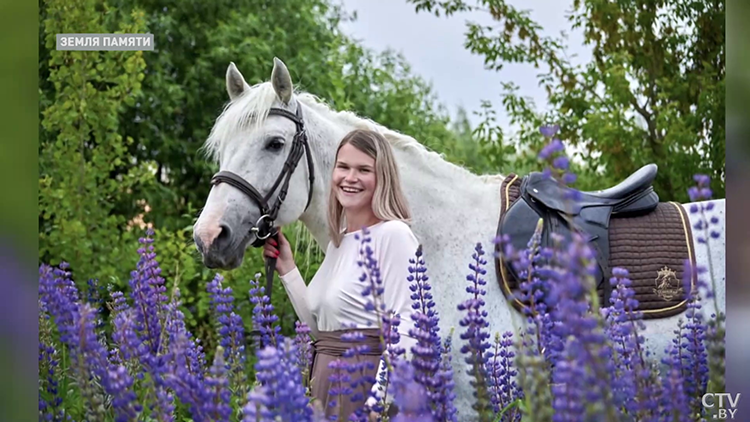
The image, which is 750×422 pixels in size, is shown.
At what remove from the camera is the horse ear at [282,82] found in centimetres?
285

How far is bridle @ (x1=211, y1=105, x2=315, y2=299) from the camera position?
107 inches

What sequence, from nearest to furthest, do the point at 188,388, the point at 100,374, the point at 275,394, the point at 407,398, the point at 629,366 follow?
the point at 407,398, the point at 275,394, the point at 188,388, the point at 100,374, the point at 629,366

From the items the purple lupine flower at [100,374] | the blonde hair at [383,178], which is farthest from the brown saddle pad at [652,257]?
the purple lupine flower at [100,374]

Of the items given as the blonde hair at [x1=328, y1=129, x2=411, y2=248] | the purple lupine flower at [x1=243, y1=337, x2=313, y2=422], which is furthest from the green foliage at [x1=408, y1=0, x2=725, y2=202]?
the purple lupine flower at [x1=243, y1=337, x2=313, y2=422]

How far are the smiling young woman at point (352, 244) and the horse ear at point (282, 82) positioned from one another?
677 millimetres

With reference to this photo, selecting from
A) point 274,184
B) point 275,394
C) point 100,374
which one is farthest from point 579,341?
point 274,184

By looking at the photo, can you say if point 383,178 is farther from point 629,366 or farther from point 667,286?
point 667,286

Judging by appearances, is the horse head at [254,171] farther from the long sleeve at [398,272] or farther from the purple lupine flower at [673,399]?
the purple lupine flower at [673,399]

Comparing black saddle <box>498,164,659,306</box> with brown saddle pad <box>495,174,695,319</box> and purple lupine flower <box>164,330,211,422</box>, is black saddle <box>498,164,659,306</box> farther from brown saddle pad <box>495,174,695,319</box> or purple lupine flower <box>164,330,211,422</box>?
purple lupine flower <box>164,330,211,422</box>

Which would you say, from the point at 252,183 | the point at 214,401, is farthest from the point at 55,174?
the point at 214,401

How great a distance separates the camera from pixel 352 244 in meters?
2.23

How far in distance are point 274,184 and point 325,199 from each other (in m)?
0.24

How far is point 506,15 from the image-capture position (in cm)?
353

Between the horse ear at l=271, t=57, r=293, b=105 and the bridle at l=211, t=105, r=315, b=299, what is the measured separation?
2.2 inches
